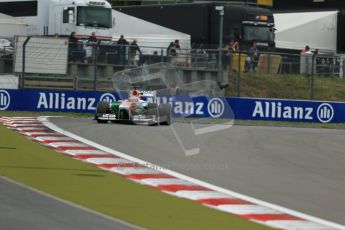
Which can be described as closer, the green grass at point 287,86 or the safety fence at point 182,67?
the safety fence at point 182,67

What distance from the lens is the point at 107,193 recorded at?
395 inches

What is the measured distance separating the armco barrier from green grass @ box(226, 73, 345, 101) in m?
3.84

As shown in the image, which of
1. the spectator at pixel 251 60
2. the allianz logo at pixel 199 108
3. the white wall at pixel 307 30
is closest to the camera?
the allianz logo at pixel 199 108

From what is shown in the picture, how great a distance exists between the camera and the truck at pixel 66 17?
1278 inches

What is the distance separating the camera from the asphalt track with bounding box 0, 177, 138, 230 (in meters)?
7.75

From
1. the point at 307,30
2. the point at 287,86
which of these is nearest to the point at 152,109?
the point at 287,86

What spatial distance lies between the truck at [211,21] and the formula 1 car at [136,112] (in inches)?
468

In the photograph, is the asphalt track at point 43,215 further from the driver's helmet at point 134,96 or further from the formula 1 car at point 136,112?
the formula 1 car at point 136,112

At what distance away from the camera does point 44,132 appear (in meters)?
17.1

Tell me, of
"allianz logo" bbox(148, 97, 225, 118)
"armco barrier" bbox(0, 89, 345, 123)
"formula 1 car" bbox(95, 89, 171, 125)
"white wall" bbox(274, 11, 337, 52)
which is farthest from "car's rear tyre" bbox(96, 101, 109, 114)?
"white wall" bbox(274, 11, 337, 52)

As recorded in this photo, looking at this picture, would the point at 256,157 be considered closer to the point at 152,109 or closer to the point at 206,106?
the point at 152,109

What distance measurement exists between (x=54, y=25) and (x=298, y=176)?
72.4 ft

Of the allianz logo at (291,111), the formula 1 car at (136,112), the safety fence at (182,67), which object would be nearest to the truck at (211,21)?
the safety fence at (182,67)

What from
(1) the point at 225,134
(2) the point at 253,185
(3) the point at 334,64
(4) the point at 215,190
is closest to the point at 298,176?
(2) the point at 253,185
